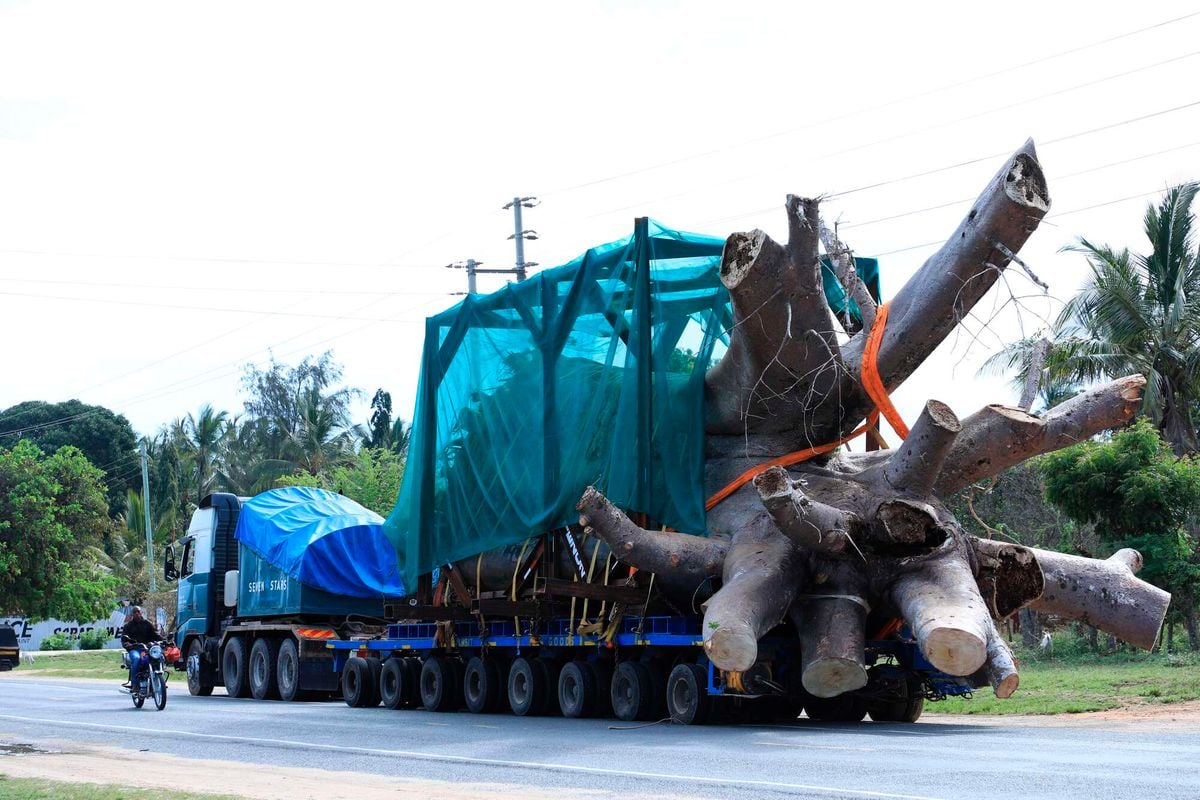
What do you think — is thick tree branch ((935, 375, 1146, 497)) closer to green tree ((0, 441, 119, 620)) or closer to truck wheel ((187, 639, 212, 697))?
truck wheel ((187, 639, 212, 697))

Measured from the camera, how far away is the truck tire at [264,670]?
24.9 metres

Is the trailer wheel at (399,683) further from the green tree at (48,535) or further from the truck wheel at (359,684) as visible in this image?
the green tree at (48,535)

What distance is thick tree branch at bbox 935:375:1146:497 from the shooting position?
14.5m

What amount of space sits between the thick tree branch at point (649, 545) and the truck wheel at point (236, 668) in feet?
42.0

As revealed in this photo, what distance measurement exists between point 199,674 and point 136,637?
620 centimetres

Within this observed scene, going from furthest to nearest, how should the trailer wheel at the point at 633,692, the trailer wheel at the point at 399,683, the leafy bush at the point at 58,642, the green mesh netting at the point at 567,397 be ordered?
1. the leafy bush at the point at 58,642
2. the trailer wheel at the point at 399,683
3. the green mesh netting at the point at 567,397
4. the trailer wheel at the point at 633,692

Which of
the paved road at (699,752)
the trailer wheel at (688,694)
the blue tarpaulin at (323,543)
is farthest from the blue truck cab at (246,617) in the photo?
the trailer wheel at (688,694)

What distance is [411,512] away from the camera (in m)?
21.1

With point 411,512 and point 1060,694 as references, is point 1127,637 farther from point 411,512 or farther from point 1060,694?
point 411,512

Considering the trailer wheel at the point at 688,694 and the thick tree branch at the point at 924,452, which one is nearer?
the thick tree branch at the point at 924,452

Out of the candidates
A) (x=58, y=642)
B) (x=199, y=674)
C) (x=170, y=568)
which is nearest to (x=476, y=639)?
(x=199, y=674)

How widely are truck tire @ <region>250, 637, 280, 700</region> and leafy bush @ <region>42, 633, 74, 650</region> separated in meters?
43.4

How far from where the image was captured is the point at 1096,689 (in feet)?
61.0

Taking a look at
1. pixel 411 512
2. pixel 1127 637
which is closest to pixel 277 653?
pixel 411 512
